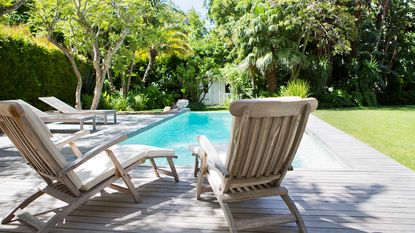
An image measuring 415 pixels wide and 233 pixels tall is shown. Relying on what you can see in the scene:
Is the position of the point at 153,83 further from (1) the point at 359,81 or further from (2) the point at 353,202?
(2) the point at 353,202

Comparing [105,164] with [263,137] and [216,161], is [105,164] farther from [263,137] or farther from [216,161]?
[263,137]

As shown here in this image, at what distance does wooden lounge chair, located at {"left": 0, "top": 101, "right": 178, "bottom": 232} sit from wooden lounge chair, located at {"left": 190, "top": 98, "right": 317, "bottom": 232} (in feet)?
3.17

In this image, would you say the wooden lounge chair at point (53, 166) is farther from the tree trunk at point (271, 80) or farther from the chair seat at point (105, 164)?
the tree trunk at point (271, 80)

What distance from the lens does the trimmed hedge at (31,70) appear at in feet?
30.5

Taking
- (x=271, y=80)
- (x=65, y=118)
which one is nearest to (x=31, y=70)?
(x=65, y=118)

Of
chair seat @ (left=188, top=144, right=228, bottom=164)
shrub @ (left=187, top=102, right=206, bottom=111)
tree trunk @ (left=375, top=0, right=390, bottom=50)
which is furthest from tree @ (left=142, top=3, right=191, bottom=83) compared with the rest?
chair seat @ (left=188, top=144, right=228, bottom=164)

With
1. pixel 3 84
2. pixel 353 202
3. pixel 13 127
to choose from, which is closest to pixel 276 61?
pixel 3 84

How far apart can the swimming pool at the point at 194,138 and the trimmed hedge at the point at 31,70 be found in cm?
437

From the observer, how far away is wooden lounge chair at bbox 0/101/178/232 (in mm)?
2408

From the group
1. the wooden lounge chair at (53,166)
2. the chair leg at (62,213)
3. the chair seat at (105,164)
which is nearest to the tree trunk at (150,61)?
the chair seat at (105,164)

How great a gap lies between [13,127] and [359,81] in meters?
16.0

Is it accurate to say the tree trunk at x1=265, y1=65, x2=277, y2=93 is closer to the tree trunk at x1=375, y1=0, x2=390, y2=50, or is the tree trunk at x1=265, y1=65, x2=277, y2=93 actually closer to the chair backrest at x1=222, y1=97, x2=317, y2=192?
the tree trunk at x1=375, y1=0, x2=390, y2=50

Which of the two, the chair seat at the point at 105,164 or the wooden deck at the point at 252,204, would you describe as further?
the chair seat at the point at 105,164

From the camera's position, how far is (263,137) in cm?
246
